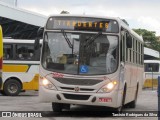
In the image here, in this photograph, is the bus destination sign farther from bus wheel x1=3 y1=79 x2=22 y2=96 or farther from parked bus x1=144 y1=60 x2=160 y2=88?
parked bus x1=144 y1=60 x2=160 y2=88

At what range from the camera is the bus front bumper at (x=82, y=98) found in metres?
15.6

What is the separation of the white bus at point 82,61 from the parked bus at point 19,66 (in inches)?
524

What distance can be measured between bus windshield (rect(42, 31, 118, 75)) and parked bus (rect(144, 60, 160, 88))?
35.0 metres

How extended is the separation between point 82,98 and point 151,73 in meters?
36.4

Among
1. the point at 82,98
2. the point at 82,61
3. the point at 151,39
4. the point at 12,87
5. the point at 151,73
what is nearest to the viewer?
the point at 82,98

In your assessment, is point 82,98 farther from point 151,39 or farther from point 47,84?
point 151,39

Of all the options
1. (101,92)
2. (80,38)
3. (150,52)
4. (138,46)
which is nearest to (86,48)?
(80,38)

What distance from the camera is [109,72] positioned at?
15.8 meters

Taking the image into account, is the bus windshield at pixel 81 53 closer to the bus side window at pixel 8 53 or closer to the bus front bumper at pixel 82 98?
the bus front bumper at pixel 82 98

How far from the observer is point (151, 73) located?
51531 millimetres

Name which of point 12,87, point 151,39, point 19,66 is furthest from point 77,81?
point 151,39

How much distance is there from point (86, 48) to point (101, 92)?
1379mm

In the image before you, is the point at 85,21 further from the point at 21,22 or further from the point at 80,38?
the point at 21,22

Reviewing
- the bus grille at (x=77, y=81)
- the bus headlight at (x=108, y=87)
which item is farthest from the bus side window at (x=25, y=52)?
the bus headlight at (x=108, y=87)
